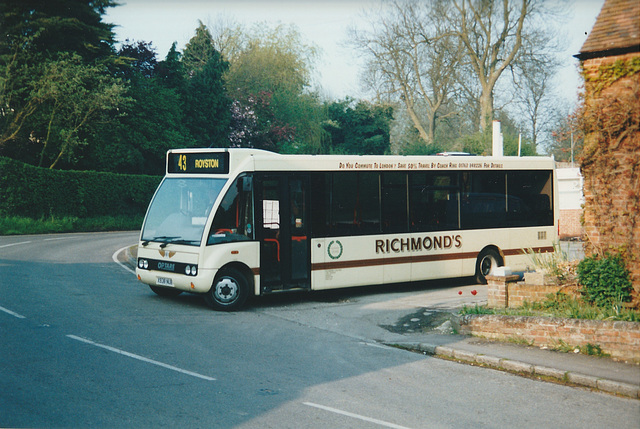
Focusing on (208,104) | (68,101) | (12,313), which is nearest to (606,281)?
(12,313)

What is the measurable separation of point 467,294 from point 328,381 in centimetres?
766

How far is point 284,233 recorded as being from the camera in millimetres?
13016

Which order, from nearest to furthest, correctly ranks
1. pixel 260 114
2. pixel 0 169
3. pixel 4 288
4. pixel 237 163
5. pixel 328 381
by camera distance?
1. pixel 328 381
2. pixel 237 163
3. pixel 4 288
4. pixel 0 169
5. pixel 260 114

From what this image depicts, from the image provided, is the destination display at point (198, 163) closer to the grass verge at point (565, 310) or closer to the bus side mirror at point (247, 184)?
the bus side mirror at point (247, 184)

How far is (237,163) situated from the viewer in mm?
12586

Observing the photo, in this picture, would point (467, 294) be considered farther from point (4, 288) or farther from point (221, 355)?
point (4, 288)

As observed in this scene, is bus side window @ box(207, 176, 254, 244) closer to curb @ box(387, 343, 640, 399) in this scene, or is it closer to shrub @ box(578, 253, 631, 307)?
curb @ box(387, 343, 640, 399)

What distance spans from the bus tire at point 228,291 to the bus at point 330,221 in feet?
0.06

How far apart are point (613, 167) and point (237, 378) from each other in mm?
6154

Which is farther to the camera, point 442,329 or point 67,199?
point 67,199

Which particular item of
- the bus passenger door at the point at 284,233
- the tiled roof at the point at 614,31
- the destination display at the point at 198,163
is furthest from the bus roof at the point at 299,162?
the tiled roof at the point at 614,31

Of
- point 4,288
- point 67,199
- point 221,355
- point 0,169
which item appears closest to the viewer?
point 221,355

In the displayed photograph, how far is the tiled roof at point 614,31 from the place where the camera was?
31.3 feet

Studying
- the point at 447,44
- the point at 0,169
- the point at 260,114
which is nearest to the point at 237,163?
the point at 0,169
